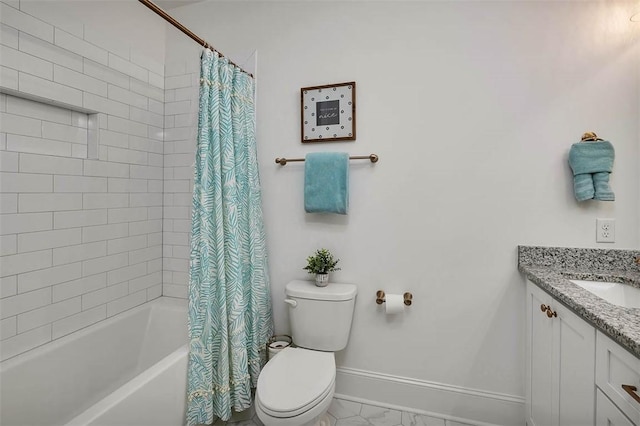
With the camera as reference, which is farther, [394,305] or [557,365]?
[394,305]

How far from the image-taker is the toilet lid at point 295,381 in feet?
4.02

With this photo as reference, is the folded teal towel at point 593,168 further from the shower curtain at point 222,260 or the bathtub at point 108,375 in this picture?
the bathtub at point 108,375

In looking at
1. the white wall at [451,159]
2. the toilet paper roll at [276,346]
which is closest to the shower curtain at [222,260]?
the toilet paper roll at [276,346]

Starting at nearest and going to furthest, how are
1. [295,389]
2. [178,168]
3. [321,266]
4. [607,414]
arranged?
[607,414]
[295,389]
[321,266]
[178,168]

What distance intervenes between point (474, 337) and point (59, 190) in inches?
93.4

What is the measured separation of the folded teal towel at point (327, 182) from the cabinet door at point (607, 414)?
1.23 m

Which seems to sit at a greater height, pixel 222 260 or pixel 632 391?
pixel 222 260

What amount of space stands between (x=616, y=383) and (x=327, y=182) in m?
1.37

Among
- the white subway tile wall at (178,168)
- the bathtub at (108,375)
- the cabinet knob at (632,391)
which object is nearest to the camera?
the cabinet knob at (632,391)

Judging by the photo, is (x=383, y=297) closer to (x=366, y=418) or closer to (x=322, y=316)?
(x=322, y=316)

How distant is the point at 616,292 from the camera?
1331 mm

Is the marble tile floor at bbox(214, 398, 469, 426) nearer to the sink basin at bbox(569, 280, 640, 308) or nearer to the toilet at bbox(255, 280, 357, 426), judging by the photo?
the toilet at bbox(255, 280, 357, 426)

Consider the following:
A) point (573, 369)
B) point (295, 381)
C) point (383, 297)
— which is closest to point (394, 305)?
point (383, 297)

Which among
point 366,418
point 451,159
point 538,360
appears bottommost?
point 366,418
